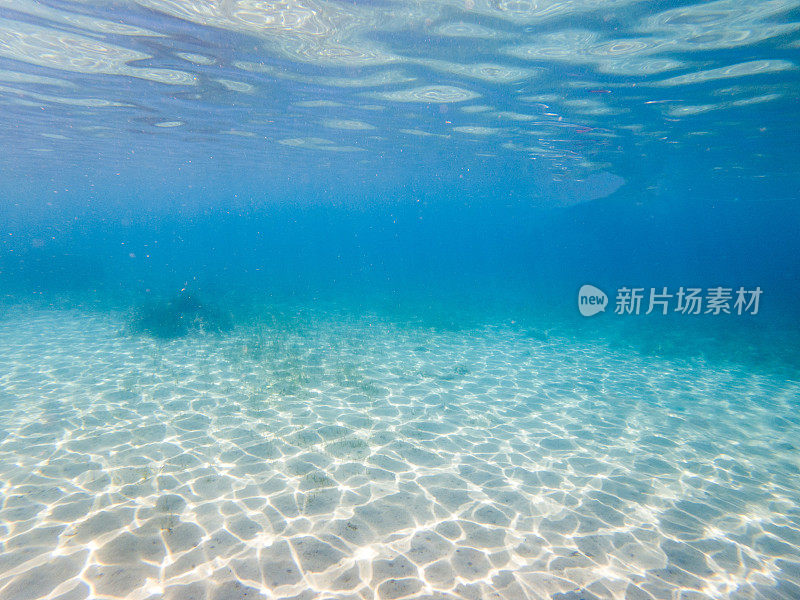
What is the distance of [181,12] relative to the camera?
10.4 m

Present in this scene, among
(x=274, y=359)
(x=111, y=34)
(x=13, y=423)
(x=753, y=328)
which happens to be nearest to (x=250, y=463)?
(x=13, y=423)

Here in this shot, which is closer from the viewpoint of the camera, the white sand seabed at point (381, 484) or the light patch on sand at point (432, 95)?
the white sand seabed at point (381, 484)

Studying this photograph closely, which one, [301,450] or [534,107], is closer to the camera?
[301,450]

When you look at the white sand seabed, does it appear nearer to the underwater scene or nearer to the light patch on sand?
the underwater scene

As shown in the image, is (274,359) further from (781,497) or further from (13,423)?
(781,497)

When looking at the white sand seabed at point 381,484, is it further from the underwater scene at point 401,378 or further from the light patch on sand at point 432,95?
the light patch on sand at point 432,95

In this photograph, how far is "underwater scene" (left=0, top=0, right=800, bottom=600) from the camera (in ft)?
17.1

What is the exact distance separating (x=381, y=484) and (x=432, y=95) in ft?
47.6

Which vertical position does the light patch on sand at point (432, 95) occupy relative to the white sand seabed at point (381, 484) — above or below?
above

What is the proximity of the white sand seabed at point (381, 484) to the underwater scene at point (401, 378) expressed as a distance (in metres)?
0.05

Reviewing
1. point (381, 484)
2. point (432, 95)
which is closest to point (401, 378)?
point (381, 484)

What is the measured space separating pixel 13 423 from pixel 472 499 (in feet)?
30.5

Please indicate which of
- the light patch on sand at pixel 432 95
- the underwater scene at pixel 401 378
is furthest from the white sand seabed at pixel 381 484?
the light patch on sand at pixel 432 95

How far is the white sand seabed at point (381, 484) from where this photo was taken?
4.87 metres
